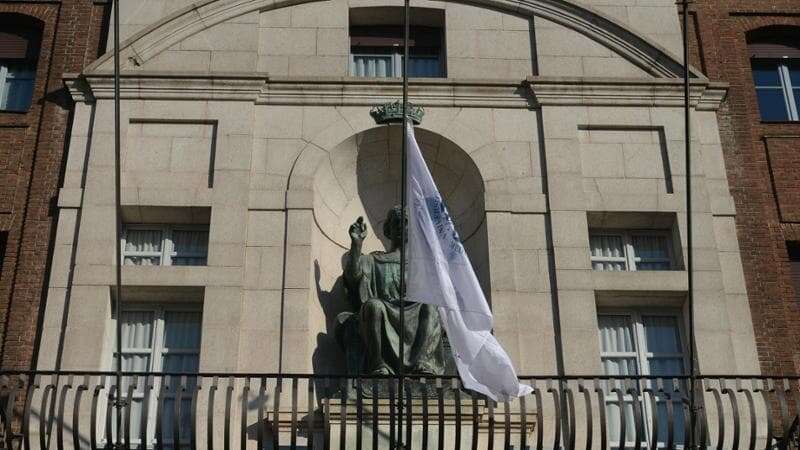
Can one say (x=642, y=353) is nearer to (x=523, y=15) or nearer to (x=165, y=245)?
(x=523, y=15)

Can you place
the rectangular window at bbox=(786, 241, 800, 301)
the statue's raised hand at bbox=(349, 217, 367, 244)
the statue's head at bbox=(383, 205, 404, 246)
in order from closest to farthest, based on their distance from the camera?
the statue's raised hand at bbox=(349, 217, 367, 244) < the statue's head at bbox=(383, 205, 404, 246) < the rectangular window at bbox=(786, 241, 800, 301)

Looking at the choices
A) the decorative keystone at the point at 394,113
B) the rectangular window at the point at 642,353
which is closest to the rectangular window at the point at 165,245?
the decorative keystone at the point at 394,113

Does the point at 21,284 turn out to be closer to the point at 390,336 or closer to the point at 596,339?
the point at 390,336

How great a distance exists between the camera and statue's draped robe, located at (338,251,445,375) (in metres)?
15.1

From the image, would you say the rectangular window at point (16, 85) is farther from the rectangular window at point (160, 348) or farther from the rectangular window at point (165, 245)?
the rectangular window at point (160, 348)

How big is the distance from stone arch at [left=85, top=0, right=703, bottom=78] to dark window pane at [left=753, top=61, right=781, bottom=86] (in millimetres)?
1770

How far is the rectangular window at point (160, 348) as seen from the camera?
15438 mm

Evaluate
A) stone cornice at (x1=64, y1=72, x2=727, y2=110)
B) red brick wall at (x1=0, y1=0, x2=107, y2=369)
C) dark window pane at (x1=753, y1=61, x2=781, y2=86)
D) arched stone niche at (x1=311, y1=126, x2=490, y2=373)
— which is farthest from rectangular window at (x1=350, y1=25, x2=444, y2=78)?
dark window pane at (x1=753, y1=61, x2=781, y2=86)

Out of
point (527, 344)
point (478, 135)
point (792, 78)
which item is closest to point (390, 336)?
point (527, 344)

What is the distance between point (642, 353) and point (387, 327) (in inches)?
135

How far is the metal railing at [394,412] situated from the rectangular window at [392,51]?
546 centimetres

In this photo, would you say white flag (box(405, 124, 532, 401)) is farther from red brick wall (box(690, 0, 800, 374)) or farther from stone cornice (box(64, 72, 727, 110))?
red brick wall (box(690, 0, 800, 374))

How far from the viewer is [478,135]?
17.4 meters

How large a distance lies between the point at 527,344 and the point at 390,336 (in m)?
1.75
